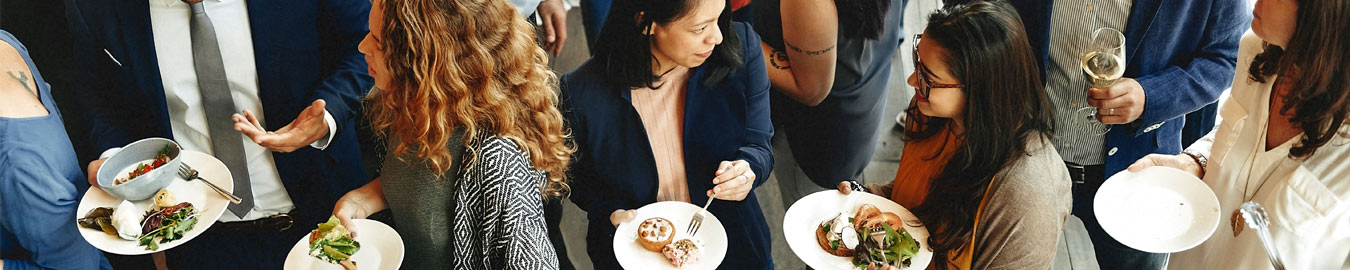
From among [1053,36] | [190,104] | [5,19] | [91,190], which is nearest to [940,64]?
[1053,36]

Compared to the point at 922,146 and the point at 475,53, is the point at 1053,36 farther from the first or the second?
the point at 475,53

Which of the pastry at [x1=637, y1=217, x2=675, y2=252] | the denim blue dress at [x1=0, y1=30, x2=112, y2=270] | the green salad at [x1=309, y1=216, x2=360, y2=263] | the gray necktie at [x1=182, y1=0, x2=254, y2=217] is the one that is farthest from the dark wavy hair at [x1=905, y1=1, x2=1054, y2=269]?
the denim blue dress at [x1=0, y1=30, x2=112, y2=270]

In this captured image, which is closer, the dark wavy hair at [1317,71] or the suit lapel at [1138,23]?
the dark wavy hair at [1317,71]

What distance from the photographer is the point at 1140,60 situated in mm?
2779

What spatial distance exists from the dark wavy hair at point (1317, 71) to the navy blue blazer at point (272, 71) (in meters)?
2.52

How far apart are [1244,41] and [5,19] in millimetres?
3423

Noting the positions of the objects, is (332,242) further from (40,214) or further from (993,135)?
(993,135)

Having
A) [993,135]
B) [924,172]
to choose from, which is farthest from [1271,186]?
[924,172]

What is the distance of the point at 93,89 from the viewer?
8.54 ft

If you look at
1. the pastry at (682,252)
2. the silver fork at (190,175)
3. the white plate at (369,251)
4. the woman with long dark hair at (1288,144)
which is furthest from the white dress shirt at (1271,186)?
the silver fork at (190,175)

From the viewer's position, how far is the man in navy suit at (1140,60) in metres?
2.71

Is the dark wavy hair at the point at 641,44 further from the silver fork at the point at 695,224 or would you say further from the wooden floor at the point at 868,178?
the wooden floor at the point at 868,178

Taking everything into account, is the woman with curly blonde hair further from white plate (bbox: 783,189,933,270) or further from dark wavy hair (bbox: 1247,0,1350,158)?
dark wavy hair (bbox: 1247,0,1350,158)

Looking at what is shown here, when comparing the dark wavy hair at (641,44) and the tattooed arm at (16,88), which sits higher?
the dark wavy hair at (641,44)
